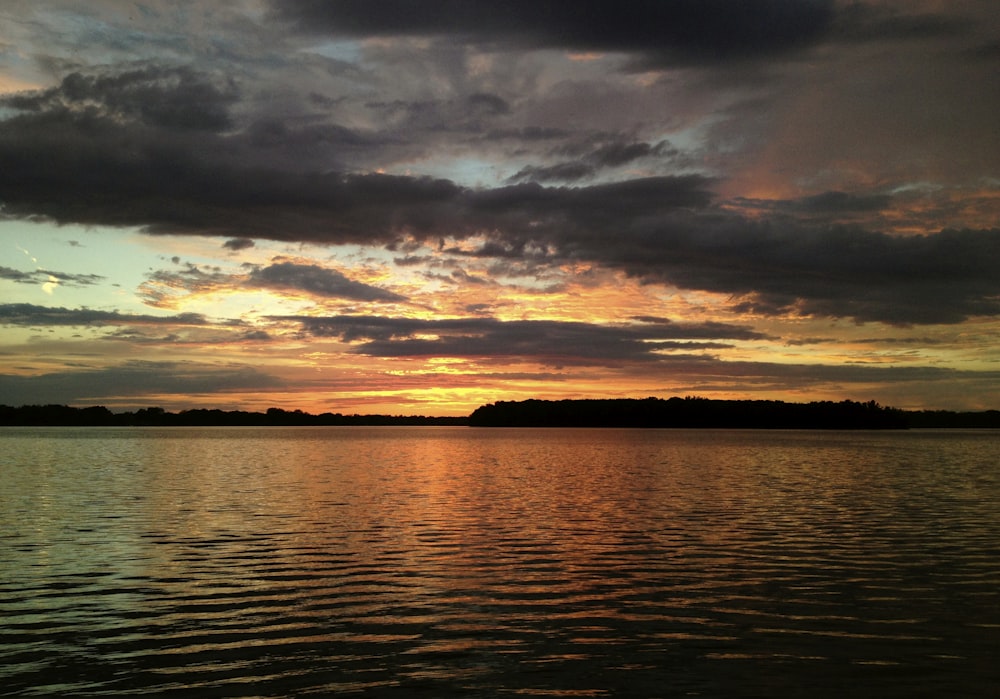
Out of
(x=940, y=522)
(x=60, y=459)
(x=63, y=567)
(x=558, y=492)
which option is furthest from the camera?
(x=60, y=459)

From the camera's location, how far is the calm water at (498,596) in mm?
17312

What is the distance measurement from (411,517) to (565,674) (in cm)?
2900

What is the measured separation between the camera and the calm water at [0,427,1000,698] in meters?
17.3

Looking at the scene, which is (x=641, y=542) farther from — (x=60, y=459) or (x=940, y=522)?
(x=60, y=459)

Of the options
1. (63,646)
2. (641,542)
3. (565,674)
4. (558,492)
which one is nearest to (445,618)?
(565,674)

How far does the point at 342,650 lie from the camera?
19328 mm

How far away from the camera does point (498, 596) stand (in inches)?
997

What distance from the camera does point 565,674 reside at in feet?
57.0

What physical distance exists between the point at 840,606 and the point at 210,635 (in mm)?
17761

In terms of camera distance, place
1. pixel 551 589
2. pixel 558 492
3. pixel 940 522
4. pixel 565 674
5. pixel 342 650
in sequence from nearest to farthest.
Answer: pixel 565 674 → pixel 342 650 → pixel 551 589 → pixel 940 522 → pixel 558 492

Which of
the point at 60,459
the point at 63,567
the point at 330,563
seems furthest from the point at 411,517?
the point at 60,459

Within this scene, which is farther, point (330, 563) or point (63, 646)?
point (330, 563)

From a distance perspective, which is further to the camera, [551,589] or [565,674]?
[551,589]

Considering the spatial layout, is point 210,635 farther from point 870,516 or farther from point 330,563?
point 870,516
